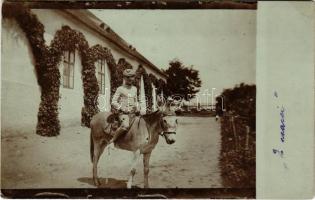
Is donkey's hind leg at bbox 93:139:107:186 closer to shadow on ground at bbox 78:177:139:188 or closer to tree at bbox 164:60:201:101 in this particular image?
shadow on ground at bbox 78:177:139:188

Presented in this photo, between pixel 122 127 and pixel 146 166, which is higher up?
pixel 122 127

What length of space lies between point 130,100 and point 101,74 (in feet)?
0.79

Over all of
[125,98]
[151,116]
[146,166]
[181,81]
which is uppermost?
[181,81]

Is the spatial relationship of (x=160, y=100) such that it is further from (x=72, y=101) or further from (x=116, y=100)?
(x=72, y=101)

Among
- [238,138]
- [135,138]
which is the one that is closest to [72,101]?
[135,138]

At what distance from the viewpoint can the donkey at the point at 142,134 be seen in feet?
9.18

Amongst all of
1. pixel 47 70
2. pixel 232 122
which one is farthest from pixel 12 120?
pixel 232 122

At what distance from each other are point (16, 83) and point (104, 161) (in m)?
0.71

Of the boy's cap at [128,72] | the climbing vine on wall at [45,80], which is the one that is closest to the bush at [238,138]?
→ the boy's cap at [128,72]

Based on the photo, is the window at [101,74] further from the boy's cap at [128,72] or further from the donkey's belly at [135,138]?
the donkey's belly at [135,138]

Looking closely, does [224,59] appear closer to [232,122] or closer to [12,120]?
[232,122]

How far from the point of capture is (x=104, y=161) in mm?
2799

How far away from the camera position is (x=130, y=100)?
9.23 feet

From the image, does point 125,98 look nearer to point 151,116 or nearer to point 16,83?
point 151,116
